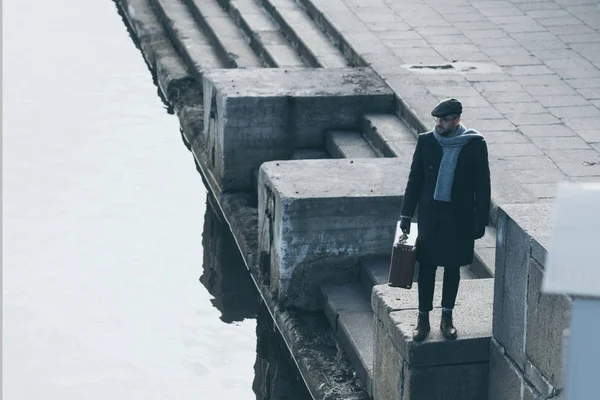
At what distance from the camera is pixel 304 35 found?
45.2ft

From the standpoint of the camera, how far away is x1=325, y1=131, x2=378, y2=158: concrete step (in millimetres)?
10508

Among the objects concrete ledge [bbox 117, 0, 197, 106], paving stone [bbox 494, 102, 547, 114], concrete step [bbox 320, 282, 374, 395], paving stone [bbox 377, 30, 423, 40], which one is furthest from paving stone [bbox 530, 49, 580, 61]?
concrete step [bbox 320, 282, 374, 395]

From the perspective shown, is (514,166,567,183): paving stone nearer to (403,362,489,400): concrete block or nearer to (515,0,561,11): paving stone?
(403,362,489,400): concrete block

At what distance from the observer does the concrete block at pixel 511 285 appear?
18.8 ft

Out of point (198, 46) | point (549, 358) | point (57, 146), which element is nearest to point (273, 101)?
point (57, 146)

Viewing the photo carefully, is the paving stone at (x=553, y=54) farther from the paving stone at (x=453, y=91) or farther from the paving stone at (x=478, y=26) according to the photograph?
the paving stone at (x=453, y=91)

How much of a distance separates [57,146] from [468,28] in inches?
190

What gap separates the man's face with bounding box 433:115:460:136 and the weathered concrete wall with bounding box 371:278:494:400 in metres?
1.11

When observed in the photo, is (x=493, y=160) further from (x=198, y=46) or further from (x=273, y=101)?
(x=198, y=46)

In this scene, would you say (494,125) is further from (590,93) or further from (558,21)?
(558,21)

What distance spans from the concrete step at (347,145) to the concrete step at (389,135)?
0.06 metres

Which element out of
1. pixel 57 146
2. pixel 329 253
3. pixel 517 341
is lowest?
pixel 57 146

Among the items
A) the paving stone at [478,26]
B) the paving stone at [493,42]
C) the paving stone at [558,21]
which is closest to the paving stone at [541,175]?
the paving stone at [493,42]

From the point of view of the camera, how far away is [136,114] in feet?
47.1
